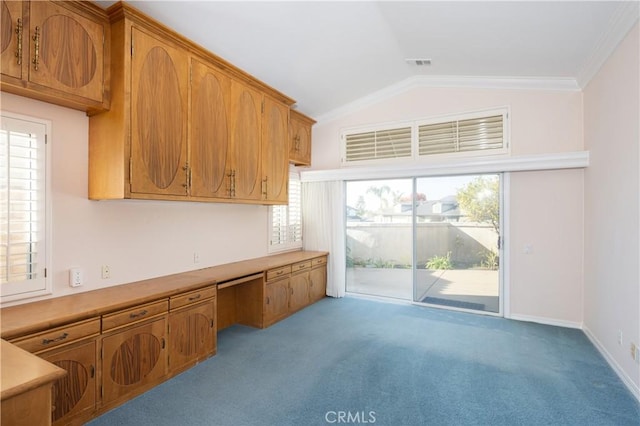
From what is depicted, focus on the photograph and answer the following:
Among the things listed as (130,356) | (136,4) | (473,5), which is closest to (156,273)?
(130,356)

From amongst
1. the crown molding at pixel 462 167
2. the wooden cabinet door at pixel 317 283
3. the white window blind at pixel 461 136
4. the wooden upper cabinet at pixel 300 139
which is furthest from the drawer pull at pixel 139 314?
the white window blind at pixel 461 136

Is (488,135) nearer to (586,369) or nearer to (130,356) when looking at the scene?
(586,369)

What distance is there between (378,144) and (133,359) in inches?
165

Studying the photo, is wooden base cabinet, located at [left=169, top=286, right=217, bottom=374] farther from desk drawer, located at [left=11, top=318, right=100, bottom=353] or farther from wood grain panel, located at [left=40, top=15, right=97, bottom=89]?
wood grain panel, located at [left=40, top=15, right=97, bottom=89]

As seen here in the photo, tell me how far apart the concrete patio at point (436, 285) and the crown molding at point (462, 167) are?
1.44 metres

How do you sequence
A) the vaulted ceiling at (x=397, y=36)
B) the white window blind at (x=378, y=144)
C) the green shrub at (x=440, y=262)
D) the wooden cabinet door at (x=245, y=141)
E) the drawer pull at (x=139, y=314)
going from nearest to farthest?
the drawer pull at (x=139, y=314), the vaulted ceiling at (x=397, y=36), the wooden cabinet door at (x=245, y=141), the green shrub at (x=440, y=262), the white window blind at (x=378, y=144)

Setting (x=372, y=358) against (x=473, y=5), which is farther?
(x=372, y=358)

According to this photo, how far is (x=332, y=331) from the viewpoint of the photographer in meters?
3.86

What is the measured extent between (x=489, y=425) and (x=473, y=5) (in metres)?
3.29

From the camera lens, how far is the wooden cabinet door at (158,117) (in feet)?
8.29

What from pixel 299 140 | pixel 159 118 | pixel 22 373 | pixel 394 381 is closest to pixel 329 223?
pixel 299 140

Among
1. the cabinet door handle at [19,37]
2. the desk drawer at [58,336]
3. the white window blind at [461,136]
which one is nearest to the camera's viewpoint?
the desk drawer at [58,336]

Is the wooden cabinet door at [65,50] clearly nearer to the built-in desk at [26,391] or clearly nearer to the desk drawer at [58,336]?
the desk drawer at [58,336]

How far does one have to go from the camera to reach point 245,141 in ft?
12.1
